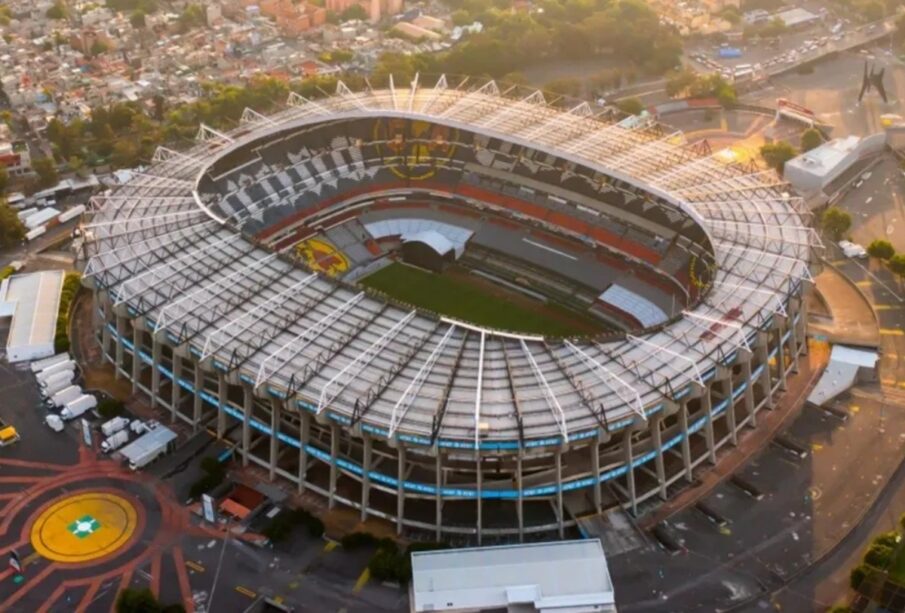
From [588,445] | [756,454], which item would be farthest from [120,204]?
[756,454]

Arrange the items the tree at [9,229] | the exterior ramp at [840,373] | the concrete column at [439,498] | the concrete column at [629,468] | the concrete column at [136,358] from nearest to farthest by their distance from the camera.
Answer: the concrete column at [439,498]
the concrete column at [629,468]
the concrete column at [136,358]
the exterior ramp at [840,373]
the tree at [9,229]

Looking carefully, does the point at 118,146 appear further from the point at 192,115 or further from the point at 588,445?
the point at 588,445

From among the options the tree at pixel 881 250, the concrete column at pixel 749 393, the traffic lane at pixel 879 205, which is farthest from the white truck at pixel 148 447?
the traffic lane at pixel 879 205

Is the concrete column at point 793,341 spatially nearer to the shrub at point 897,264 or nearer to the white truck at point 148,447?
the shrub at point 897,264

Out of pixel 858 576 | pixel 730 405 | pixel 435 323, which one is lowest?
pixel 858 576

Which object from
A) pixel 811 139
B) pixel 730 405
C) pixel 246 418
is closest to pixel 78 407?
pixel 246 418

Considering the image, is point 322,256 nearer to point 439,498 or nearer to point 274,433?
point 274,433
